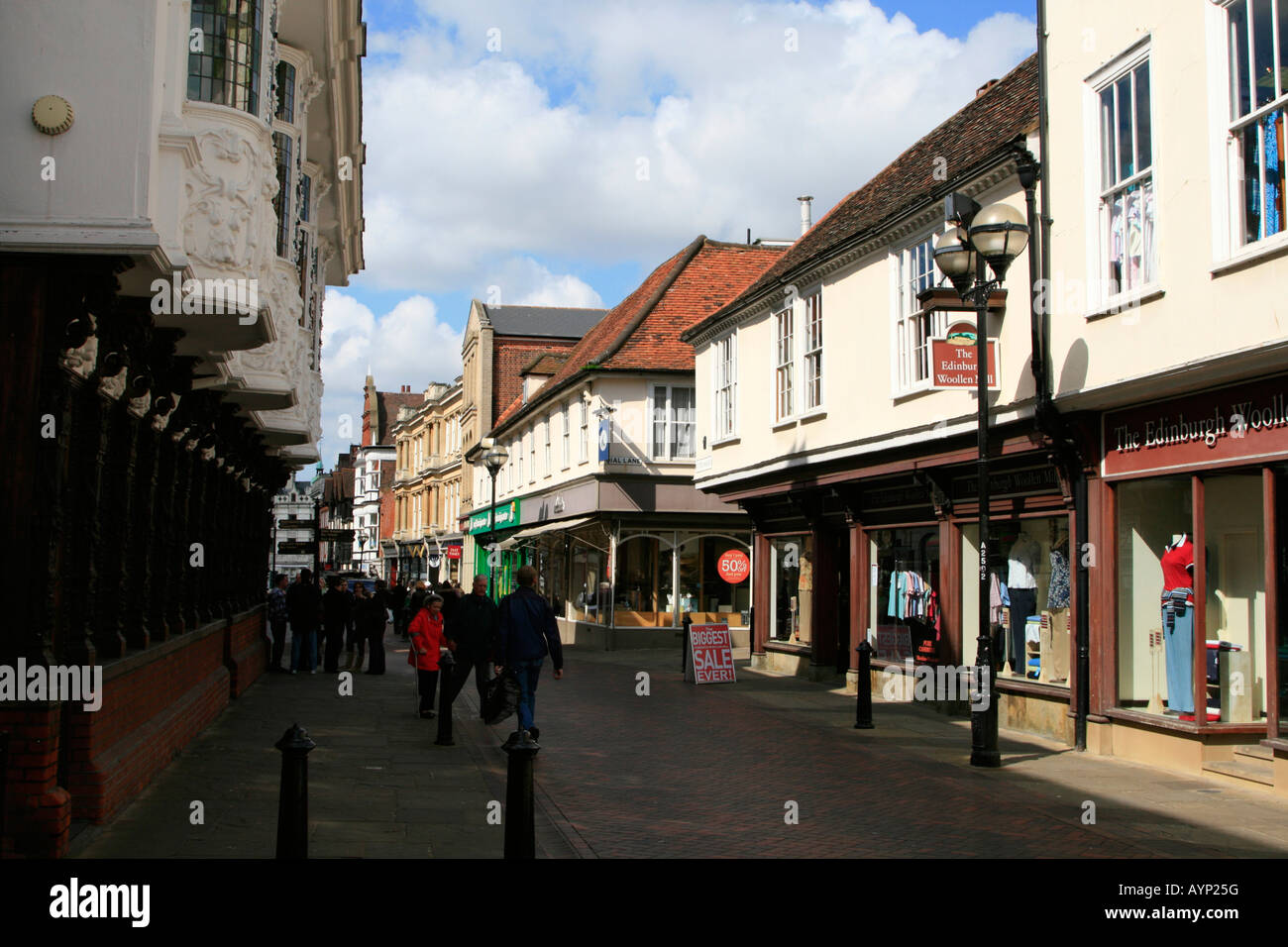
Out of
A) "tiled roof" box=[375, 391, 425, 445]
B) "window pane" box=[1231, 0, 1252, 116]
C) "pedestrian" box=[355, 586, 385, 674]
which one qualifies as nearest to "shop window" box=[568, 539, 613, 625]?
"pedestrian" box=[355, 586, 385, 674]

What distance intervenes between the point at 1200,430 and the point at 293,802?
8.73m

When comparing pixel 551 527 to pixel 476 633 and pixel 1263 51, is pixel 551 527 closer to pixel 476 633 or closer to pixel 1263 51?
pixel 476 633

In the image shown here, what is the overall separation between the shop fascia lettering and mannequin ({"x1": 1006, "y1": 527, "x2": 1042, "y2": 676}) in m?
2.61

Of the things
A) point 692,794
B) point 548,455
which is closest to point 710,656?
point 692,794

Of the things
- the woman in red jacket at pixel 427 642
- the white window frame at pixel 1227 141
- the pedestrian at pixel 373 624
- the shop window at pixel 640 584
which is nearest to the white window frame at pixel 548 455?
the shop window at pixel 640 584

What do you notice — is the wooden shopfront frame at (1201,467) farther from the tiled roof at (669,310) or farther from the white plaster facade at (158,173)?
the tiled roof at (669,310)

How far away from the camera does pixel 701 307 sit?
36.2 metres

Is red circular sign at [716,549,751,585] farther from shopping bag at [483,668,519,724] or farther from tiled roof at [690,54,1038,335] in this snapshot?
shopping bag at [483,668,519,724]

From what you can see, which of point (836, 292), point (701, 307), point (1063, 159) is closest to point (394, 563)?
point (701, 307)

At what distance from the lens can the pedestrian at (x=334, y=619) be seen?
22.7 m

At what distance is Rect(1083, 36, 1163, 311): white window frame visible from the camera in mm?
11754

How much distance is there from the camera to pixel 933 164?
57.9 ft

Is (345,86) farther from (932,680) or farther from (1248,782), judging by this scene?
(1248,782)

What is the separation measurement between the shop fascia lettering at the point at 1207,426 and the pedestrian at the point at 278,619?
53.4 feet
